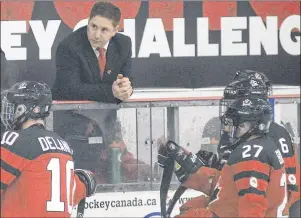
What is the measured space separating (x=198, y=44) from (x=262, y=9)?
0.52 m

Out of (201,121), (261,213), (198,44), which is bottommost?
(261,213)

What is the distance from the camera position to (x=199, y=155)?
771 cm

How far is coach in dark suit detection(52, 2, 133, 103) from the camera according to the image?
7504mm

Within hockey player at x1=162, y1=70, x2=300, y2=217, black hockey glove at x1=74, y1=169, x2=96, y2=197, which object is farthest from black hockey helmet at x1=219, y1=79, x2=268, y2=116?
black hockey glove at x1=74, y1=169, x2=96, y2=197

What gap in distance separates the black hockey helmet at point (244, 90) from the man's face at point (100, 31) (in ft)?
2.72

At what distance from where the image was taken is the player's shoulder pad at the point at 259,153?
6.74 m

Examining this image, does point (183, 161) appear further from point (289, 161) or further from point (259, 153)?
point (259, 153)

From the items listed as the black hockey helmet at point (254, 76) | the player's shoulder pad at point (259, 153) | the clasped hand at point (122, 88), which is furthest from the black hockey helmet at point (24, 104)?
the black hockey helmet at point (254, 76)

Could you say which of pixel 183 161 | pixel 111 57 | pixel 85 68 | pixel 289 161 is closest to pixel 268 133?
pixel 289 161

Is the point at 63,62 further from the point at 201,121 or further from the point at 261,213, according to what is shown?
the point at 261,213

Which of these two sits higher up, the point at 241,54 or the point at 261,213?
the point at 241,54

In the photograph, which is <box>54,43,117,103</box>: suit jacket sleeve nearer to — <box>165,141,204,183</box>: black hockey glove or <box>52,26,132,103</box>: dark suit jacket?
<box>52,26,132,103</box>: dark suit jacket

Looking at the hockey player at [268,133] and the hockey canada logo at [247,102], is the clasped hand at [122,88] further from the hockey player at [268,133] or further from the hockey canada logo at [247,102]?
the hockey canada logo at [247,102]

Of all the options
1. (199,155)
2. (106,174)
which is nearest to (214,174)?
(199,155)
